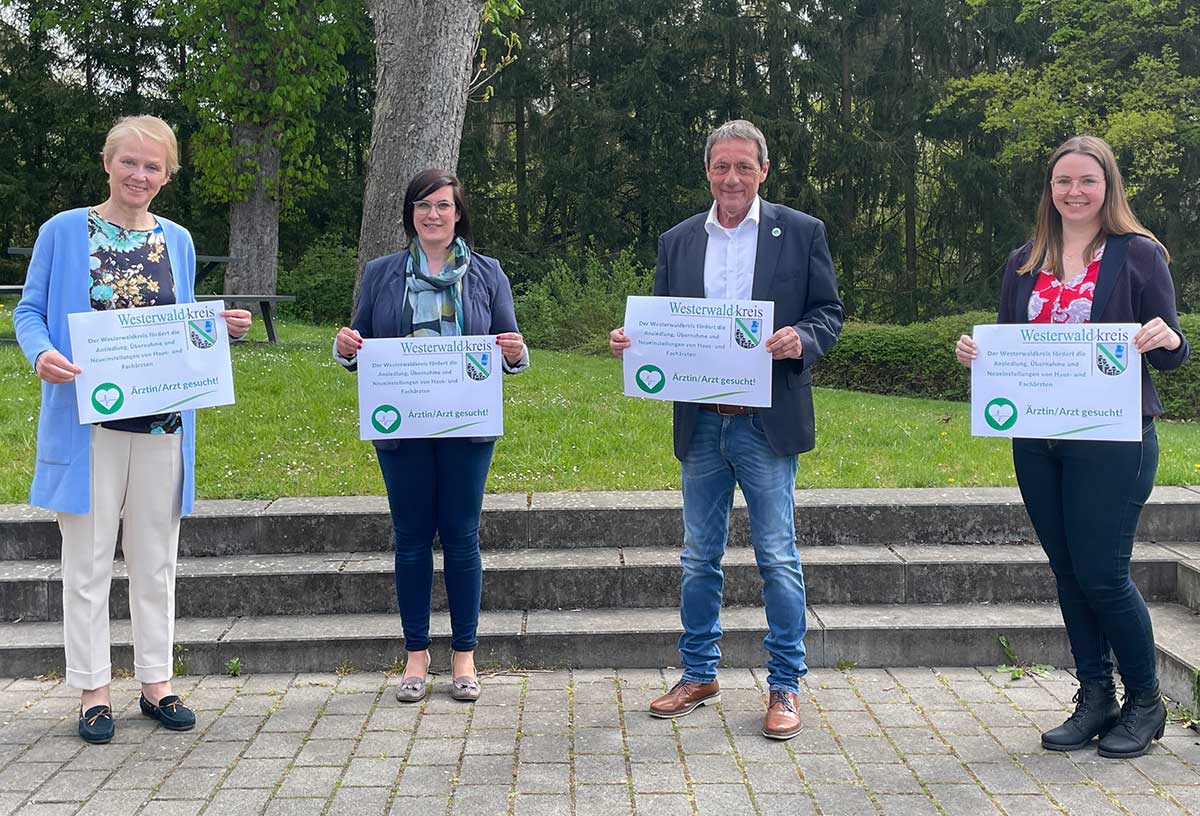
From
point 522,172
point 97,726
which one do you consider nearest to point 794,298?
point 97,726

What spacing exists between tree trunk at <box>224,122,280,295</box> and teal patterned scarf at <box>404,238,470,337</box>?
16.2m

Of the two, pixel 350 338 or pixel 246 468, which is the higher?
pixel 350 338

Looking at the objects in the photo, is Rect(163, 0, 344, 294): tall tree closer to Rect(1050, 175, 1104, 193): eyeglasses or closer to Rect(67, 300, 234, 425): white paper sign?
Rect(67, 300, 234, 425): white paper sign

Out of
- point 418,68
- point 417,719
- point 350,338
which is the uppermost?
point 418,68

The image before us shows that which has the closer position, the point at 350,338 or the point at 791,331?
the point at 791,331

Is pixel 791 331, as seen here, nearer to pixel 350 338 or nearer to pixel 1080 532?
pixel 1080 532

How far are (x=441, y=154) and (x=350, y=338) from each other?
4.68 m

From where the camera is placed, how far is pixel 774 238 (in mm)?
4164

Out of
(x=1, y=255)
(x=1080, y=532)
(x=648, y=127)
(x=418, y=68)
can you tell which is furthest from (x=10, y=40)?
(x=1080, y=532)

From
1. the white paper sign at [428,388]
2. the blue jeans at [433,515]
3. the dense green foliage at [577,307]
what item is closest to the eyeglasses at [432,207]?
the white paper sign at [428,388]

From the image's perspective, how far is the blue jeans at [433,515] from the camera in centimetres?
440

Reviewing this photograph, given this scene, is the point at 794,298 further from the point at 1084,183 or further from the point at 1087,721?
the point at 1087,721

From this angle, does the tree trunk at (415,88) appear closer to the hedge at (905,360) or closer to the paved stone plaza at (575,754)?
the paved stone plaza at (575,754)

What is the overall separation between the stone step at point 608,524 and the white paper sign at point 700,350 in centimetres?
144
